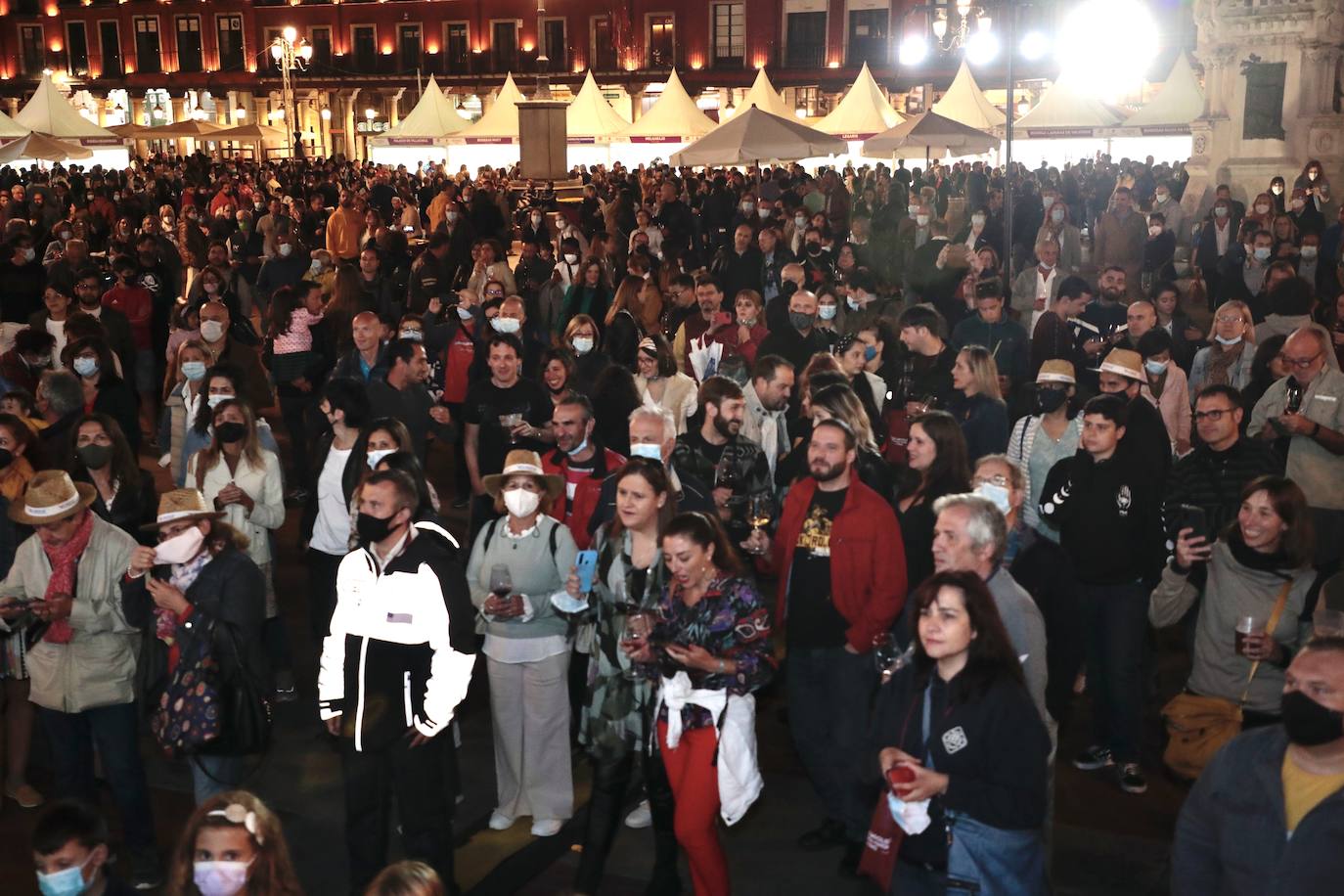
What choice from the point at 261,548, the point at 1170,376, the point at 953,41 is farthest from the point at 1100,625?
the point at 953,41

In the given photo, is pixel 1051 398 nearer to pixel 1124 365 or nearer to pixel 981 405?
pixel 1124 365

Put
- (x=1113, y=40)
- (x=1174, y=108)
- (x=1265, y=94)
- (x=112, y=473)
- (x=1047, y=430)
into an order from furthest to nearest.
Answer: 1. (x=1113, y=40)
2. (x=1265, y=94)
3. (x=1174, y=108)
4. (x=1047, y=430)
5. (x=112, y=473)

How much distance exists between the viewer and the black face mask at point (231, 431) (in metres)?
6.81

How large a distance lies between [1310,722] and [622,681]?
7.97ft

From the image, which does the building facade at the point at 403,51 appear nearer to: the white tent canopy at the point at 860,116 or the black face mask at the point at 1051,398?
the white tent canopy at the point at 860,116

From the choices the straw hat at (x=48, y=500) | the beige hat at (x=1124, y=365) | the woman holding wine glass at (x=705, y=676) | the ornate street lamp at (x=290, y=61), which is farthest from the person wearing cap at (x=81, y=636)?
the ornate street lamp at (x=290, y=61)

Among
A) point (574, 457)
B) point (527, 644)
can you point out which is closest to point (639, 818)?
point (527, 644)

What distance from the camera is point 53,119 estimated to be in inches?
1020

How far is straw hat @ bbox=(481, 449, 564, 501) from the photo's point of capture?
5.74 m

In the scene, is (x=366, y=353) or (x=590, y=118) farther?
(x=590, y=118)

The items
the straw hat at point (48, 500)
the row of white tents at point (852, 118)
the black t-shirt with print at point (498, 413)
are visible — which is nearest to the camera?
the straw hat at point (48, 500)

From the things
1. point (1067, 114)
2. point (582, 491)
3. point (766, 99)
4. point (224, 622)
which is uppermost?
point (766, 99)

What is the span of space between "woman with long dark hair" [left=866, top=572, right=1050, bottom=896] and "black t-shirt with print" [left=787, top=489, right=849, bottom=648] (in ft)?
4.84

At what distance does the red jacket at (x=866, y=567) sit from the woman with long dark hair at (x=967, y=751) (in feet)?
4.56
